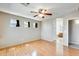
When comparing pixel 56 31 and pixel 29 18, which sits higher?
pixel 29 18

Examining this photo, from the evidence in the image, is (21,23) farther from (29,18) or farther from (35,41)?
(35,41)

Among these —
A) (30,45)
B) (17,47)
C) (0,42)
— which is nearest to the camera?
(0,42)

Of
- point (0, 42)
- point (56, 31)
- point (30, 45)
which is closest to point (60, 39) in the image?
point (56, 31)

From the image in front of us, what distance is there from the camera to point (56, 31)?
193 cm

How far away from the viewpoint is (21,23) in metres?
2.14

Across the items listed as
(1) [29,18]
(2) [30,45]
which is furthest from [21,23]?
(2) [30,45]

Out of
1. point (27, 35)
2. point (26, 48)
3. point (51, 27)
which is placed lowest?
point (26, 48)

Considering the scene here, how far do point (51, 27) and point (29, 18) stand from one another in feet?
1.74

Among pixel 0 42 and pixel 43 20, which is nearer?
pixel 0 42

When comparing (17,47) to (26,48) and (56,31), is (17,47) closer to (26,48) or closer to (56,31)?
(26,48)

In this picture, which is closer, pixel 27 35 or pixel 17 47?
pixel 17 47

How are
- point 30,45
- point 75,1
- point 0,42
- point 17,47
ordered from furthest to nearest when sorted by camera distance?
point 30,45
point 17,47
point 0,42
point 75,1

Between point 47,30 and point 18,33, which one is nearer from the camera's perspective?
point 47,30

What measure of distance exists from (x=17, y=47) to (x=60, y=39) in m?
0.94
